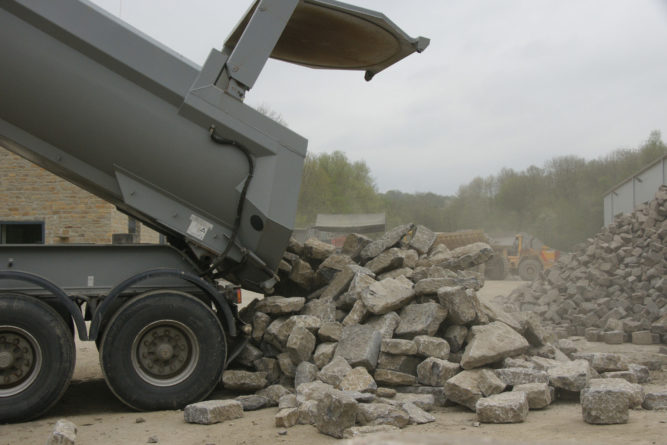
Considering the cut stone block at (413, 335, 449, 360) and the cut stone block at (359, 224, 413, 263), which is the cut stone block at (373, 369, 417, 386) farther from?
the cut stone block at (359, 224, 413, 263)

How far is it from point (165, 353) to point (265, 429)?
1257 mm

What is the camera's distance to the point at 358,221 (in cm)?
3023

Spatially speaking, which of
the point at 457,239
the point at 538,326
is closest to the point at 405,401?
the point at 538,326

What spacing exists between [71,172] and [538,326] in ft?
16.9

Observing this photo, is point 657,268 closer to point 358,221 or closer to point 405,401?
point 405,401

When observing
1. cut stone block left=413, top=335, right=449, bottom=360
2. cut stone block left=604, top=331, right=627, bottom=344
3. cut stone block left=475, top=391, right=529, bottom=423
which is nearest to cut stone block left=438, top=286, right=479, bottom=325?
cut stone block left=413, top=335, right=449, bottom=360

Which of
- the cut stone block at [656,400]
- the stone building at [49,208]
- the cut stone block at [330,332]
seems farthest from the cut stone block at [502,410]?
the stone building at [49,208]

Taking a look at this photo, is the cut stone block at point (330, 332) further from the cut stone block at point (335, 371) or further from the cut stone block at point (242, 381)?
the cut stone block at point (242, 381)

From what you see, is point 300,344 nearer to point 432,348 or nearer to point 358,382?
point 358,382

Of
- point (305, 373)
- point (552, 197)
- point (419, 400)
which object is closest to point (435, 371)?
point (419, 400)

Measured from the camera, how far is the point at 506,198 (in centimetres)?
5341

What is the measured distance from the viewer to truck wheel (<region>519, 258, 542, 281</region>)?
1045 inches

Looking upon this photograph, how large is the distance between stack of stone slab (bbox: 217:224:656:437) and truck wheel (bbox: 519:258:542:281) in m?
20.3

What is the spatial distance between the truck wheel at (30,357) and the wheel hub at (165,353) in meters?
0.60
